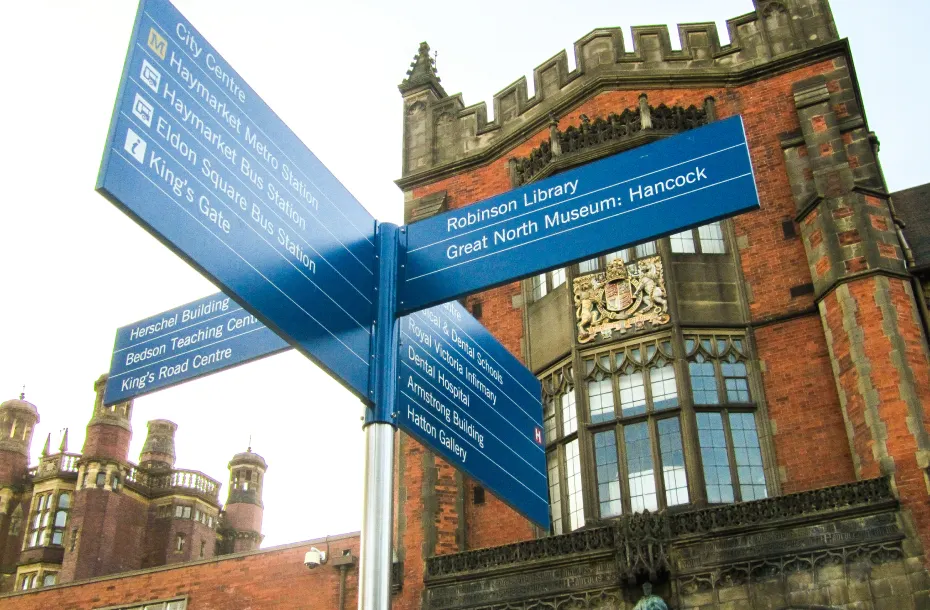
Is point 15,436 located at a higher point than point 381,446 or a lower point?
higher

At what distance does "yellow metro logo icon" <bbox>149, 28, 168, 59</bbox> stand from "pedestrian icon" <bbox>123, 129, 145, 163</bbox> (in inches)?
22.0

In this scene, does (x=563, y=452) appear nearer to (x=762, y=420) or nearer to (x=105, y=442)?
(x=762, y=420)

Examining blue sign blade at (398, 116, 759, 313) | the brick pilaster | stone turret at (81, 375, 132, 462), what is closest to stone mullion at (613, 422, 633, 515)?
the brick pilaster

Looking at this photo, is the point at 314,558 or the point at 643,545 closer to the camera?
the point at 643,545

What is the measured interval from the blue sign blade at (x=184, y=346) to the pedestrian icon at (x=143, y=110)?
195 cm

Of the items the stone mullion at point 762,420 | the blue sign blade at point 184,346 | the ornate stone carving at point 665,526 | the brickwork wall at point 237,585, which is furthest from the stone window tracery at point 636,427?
the blue sign blade at point 184,346

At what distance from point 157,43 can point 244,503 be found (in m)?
55.3

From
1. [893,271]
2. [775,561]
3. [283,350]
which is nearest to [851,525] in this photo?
[775,561]

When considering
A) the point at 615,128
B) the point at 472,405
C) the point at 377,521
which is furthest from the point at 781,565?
the point at 377,521

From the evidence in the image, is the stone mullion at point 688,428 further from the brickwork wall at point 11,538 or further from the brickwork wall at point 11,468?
the brickwork wall at point 11,468

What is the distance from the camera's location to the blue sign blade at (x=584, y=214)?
5504mm

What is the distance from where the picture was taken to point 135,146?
4.56m

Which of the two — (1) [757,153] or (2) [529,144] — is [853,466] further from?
(2) [529,144]

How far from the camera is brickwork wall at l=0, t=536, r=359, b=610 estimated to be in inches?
754
